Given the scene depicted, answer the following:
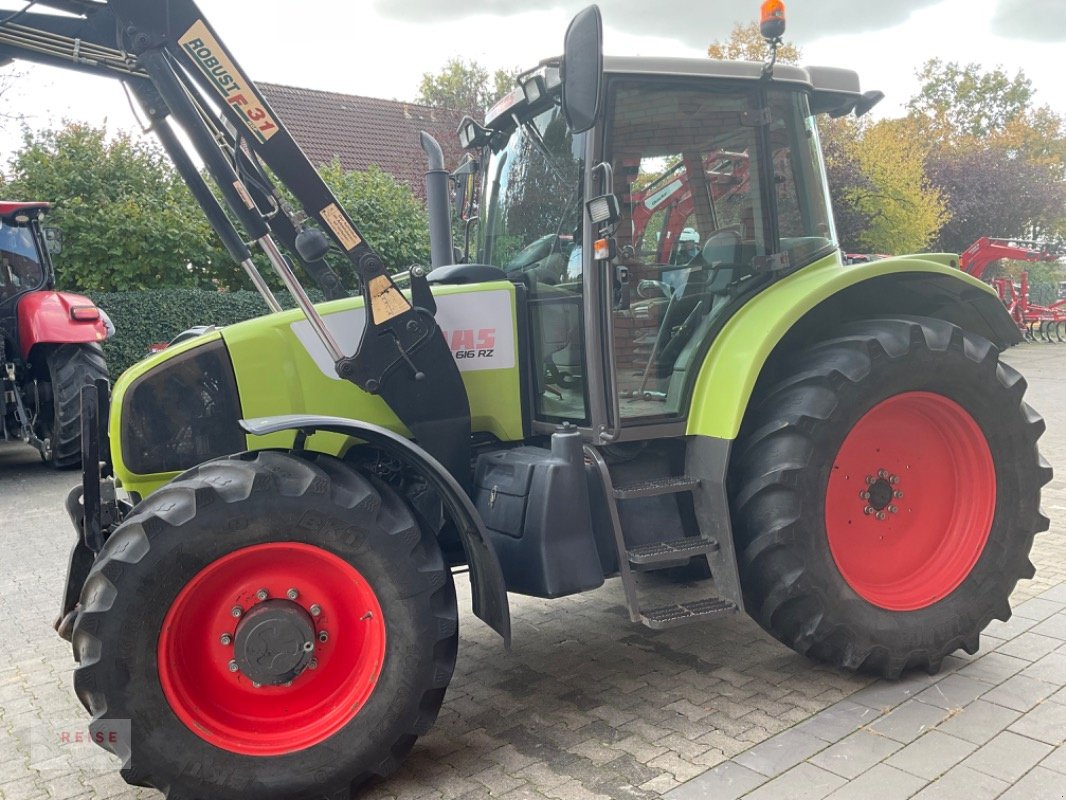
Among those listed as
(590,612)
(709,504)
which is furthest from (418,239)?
(709,504)

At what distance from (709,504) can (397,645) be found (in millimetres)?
1302

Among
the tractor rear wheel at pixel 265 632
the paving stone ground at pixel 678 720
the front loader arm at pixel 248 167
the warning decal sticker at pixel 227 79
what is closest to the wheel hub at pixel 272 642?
the tractor rear wheel at pixel 265 632

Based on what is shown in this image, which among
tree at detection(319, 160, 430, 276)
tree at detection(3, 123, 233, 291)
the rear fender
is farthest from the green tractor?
tree at detection(319, 160, 430, 276)

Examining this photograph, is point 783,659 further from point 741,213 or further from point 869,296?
point 741,213

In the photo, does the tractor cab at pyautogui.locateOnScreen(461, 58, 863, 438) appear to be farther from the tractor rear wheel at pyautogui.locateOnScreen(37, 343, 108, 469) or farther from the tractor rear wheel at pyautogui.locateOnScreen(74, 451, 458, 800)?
the tractor rear wheel at pyautogui.locateOnScreen(37, 343, 108, 469)

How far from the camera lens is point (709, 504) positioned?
3.41 m

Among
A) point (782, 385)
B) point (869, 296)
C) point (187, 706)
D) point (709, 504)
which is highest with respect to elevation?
point (869, 296)

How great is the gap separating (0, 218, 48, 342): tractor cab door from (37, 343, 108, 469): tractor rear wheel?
75 cm

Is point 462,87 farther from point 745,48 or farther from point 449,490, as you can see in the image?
point 449,490

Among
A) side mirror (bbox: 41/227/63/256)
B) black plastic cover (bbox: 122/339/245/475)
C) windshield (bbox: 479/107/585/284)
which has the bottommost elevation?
black plastic cover (bbox: 122/339/245/475)

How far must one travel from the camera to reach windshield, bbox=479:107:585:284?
3467 millimetres

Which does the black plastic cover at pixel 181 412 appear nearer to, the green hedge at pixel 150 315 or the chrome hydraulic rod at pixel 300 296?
the chrome hydraulic rod at pixel 300 296

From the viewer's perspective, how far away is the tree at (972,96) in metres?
46.6

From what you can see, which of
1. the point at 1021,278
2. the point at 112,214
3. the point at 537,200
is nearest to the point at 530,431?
the point at 537,200
